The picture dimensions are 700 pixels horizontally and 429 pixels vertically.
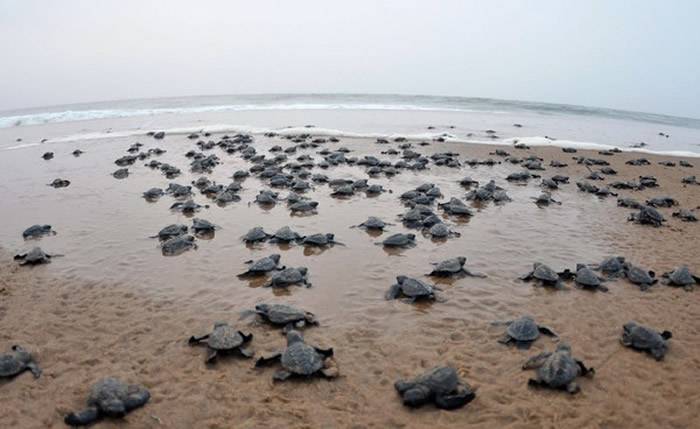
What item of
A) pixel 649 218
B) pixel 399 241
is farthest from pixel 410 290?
pixel 649 218

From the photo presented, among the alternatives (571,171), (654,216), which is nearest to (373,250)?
(654,216)

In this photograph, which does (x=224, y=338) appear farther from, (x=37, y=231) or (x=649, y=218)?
(x=649, y=218)

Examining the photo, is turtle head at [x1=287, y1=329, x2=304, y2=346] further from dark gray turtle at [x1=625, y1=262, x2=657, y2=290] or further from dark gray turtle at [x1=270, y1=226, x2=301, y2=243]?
dark gray turtle at [x1=625, y1=262, x2=657, y2=290]

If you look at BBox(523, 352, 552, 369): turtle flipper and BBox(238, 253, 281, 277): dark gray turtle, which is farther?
BBox(238, 253, 281, 277): dark gray turtle

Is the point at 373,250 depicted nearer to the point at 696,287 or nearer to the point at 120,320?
the point at 120,320

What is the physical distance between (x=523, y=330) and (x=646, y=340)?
1.49 meters

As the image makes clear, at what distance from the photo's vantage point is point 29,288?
7.54m

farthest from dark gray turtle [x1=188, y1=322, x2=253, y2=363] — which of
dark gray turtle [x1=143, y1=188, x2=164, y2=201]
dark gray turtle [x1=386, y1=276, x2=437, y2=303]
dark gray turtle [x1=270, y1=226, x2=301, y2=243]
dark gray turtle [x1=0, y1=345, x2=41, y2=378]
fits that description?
dark gray turtle [x1=143, y1=188, x2=164, y2=201]

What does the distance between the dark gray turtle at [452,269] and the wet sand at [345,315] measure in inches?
10.8

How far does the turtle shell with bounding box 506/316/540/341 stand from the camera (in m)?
5.85

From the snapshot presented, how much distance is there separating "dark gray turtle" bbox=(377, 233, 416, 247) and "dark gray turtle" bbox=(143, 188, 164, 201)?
7.17 metres

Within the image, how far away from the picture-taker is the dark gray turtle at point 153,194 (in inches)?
501

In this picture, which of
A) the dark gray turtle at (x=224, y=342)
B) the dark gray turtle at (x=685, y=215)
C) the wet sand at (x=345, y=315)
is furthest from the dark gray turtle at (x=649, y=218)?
the dark gray turtle at (x=224, y=342)

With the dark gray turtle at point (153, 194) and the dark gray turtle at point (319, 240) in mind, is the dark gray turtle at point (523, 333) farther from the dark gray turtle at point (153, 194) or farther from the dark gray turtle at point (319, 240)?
the dark gray turtle at point (153, 194)
